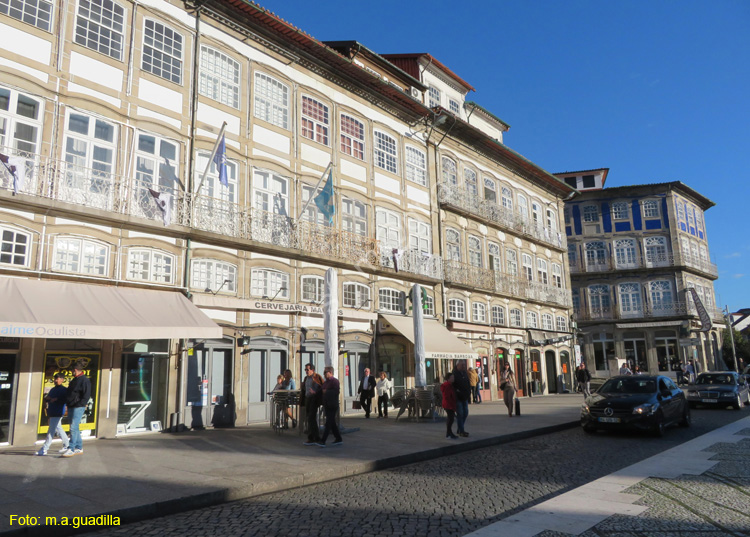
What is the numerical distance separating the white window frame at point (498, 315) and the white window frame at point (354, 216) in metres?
9.79

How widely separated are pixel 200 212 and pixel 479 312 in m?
15.2

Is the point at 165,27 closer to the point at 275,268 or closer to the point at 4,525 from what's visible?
the point at 275,268

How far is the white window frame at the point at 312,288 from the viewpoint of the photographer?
699 inches

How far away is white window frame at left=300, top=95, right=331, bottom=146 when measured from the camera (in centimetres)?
1917

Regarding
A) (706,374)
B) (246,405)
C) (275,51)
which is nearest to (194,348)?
(246,405)

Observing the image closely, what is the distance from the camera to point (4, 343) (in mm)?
11375

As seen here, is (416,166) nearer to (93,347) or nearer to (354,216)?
(354,216)

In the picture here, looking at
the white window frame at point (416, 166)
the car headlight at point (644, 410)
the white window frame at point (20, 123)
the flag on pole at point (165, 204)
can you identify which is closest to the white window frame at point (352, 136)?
the white window frame at point (416, 166)

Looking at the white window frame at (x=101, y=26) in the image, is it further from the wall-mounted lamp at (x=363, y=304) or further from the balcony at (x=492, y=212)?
the balcony at (x=492, y=212)

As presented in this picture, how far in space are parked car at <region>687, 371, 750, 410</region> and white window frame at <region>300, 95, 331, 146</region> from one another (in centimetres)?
1654

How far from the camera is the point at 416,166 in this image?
24.0 metres

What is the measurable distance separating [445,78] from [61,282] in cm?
2136

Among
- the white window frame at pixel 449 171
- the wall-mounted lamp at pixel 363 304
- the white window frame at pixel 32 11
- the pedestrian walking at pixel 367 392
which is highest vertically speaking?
the white window frame at pixel 449 171

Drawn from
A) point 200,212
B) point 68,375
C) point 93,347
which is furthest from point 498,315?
point 68,375
